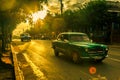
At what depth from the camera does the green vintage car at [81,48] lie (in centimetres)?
1591

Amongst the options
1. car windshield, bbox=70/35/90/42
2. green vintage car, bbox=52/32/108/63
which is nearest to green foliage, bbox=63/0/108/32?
green vintage car, bbox=52/32/108/63

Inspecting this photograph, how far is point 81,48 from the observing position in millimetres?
15977

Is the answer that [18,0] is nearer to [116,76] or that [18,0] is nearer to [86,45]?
[86,45]

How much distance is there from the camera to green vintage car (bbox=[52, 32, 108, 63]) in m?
15.9

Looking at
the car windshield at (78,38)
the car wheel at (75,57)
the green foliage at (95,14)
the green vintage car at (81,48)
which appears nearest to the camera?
the green vintage car at (81,48)

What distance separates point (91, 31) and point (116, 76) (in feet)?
169

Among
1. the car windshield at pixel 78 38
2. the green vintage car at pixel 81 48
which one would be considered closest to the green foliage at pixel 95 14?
the green vintage car at pixel 81 48

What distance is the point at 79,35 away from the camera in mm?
18312

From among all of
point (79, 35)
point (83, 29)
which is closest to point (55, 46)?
point (79, 35)

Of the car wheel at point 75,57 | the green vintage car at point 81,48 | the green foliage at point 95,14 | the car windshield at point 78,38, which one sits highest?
the green foliage at point 95,14

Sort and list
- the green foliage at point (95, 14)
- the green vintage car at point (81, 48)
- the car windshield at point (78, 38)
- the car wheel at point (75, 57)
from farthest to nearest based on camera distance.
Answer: the green foliage at point (95, 14)
the car windshield at point (78, 38)
the car wheel at point (75, 57)
the green vintage car at point (81, 48)

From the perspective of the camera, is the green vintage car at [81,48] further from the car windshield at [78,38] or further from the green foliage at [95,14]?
the green foliage at [95,14]

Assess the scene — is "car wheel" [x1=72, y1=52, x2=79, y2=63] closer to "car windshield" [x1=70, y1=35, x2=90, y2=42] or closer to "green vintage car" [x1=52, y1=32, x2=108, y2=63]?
"green vintage car" [x1=52, y1=32, x2=108, y2=63]

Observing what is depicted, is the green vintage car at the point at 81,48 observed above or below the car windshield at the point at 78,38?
below
